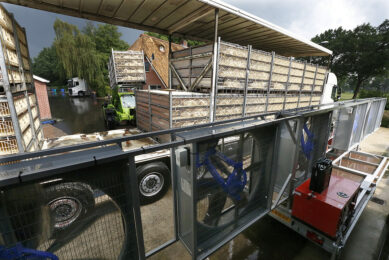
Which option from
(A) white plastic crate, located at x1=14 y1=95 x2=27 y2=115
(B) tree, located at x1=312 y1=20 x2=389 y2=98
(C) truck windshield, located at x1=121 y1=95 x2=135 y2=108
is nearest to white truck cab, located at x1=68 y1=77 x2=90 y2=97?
(C) truck windshield, located at x1=121 y1=95 x2=135 y2=108

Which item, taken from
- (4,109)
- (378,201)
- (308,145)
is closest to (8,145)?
(4,109)

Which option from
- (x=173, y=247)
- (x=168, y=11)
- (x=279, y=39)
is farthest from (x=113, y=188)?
(x=279, y=39)

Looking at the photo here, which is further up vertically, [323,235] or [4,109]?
[4,109]

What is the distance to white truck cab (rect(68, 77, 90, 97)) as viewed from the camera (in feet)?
108

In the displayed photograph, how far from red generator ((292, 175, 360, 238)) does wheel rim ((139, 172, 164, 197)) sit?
288 centimetres

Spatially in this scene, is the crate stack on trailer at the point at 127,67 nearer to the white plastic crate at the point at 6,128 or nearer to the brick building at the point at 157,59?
the white plastic crate at the point at 6,128

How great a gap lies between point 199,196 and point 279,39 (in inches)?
288

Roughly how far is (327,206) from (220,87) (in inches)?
139

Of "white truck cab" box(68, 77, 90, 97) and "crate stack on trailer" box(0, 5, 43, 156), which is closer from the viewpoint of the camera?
"crate stack on trailer" box(0, 5, 43, 156)

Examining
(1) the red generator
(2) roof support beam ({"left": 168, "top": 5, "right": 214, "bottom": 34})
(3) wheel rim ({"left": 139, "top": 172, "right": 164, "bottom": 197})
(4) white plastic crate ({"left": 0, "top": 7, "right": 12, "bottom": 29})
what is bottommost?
(3) wheel rim ({"left": 139, "top": 172, "right": 164, "bottom": 197})

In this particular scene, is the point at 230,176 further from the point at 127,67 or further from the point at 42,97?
the point at 42,97

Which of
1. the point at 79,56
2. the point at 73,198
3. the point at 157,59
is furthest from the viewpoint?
the point at 79,56

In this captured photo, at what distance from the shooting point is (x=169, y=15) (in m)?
5.14

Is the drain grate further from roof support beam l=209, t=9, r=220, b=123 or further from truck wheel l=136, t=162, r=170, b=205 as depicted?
truck wheel l=136, t=162, r=170, b=205
